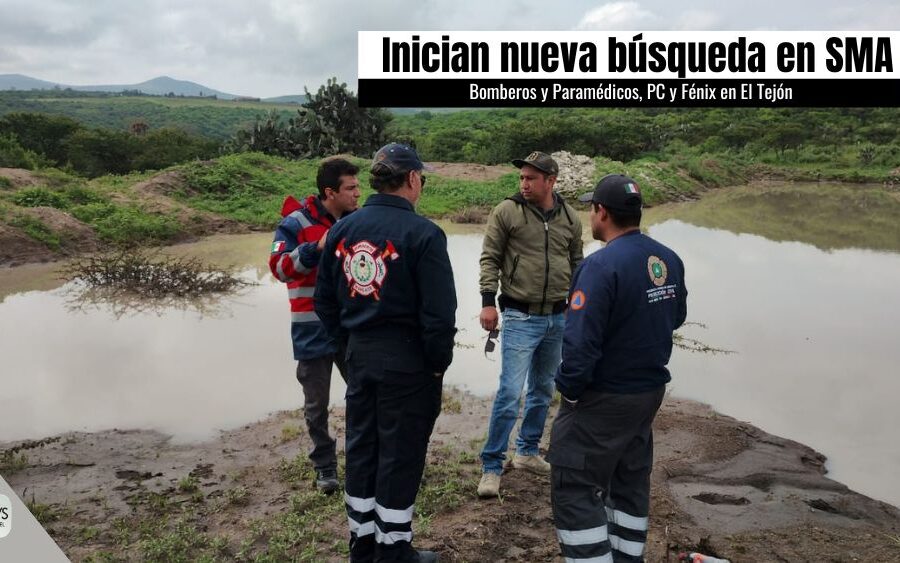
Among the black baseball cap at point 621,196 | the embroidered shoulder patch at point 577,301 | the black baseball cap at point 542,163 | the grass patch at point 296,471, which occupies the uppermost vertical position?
the black baseball cap at point 542,163

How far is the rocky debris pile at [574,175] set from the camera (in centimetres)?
2331

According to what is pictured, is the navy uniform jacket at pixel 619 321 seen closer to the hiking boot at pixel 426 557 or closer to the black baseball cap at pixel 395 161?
the black baseball cap at pixel 395 161

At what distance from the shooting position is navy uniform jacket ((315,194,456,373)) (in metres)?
2.98

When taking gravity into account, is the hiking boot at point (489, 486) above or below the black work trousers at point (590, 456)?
below

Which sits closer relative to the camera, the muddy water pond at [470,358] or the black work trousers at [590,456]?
the black work trousers at [590,456]

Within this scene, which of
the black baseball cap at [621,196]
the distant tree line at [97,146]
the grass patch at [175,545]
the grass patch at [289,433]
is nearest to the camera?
the black baseball cap at [621,196]

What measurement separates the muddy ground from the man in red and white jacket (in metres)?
0.33

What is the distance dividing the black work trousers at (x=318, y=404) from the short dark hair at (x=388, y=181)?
1.38 metres

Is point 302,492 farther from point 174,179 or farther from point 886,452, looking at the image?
point 174,179

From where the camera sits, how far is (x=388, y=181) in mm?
3098

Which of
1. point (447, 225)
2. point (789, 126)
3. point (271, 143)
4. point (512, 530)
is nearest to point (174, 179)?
point (447, 225)

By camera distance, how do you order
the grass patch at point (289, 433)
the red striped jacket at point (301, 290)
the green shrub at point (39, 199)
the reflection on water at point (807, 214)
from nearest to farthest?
the red striped jacket at point (301, 290), the grass patch at point (289, 433), the green shrub at point (39, 199), the reflection on water at point (807, 214)

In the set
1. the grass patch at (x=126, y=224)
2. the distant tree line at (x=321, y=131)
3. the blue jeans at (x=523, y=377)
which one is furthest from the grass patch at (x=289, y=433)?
the distant tree line at (x=321, y=131)

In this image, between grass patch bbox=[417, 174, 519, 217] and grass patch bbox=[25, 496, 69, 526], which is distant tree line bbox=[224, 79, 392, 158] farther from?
grass patch bbox=[25, 496, 69, 526]
